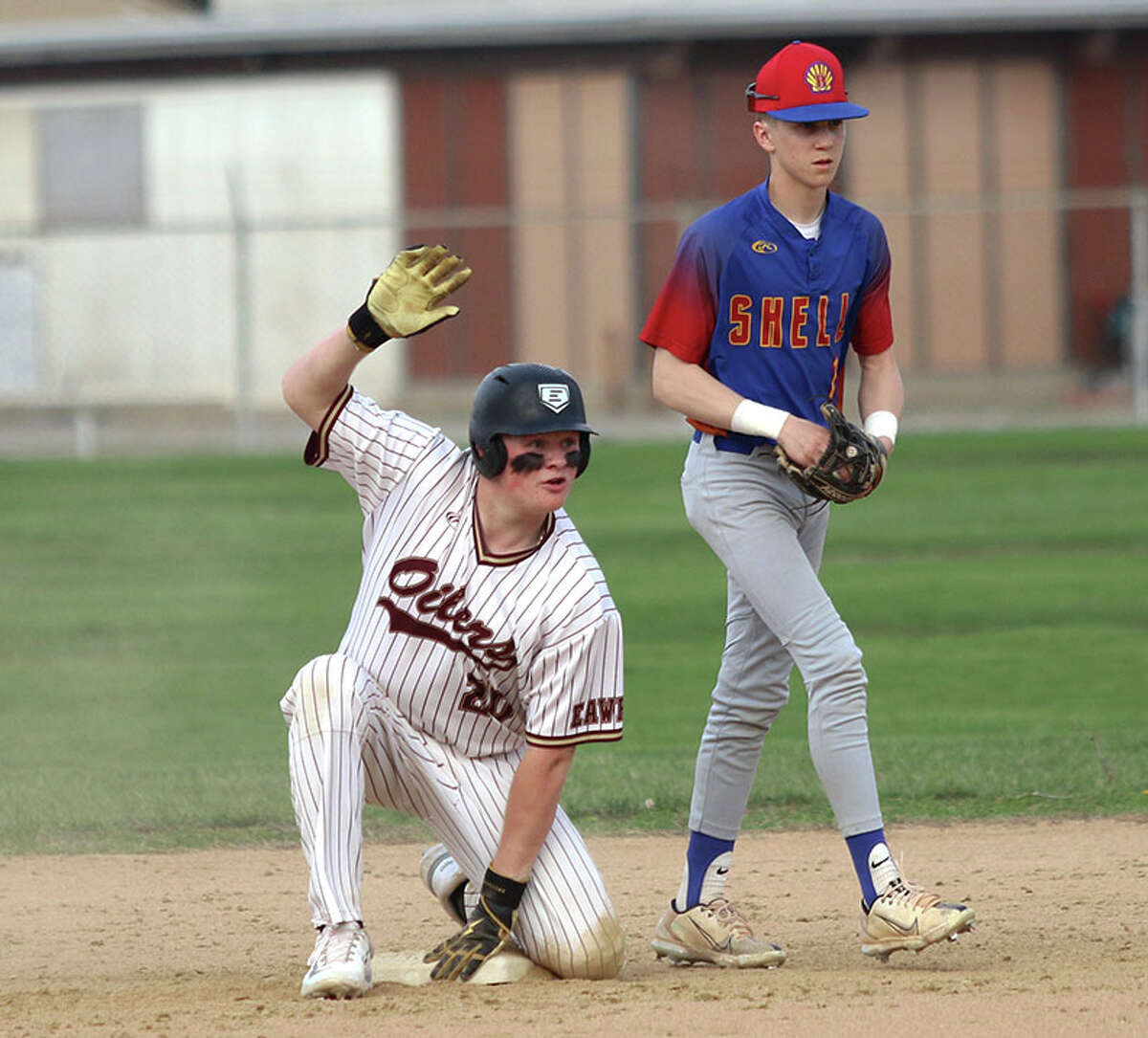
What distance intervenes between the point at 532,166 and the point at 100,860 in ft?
51.8

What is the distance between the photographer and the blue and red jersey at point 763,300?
452cm

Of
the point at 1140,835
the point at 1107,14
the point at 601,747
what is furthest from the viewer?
the point at 1107,14

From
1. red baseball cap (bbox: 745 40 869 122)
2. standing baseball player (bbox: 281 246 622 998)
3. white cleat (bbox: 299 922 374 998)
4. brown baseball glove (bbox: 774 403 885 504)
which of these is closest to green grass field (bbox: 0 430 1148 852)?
standing baseball player (bbox: 281 246 622 998)

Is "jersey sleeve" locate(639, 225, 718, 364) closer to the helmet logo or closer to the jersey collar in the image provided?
the helmet logo

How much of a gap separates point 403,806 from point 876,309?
5.43 ft

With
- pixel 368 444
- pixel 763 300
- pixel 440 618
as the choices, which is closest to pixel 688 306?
pixel 763 300

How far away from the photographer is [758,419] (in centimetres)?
445

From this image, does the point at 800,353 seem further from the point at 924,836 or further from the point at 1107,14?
the point at 1107,14

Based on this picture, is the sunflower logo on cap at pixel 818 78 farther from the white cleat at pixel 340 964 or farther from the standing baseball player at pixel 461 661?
the white cleat at pixel 340 964

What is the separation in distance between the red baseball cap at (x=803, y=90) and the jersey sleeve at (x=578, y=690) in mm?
1229

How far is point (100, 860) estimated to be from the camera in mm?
6301

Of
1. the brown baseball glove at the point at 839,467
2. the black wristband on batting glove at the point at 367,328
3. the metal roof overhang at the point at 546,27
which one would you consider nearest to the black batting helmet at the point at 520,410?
the black wristband on batting glove at the point at 367,328

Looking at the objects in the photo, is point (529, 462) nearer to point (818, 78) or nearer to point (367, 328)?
point (367, 328)

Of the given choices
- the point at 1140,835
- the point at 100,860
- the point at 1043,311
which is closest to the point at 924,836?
the point at 1140,835
